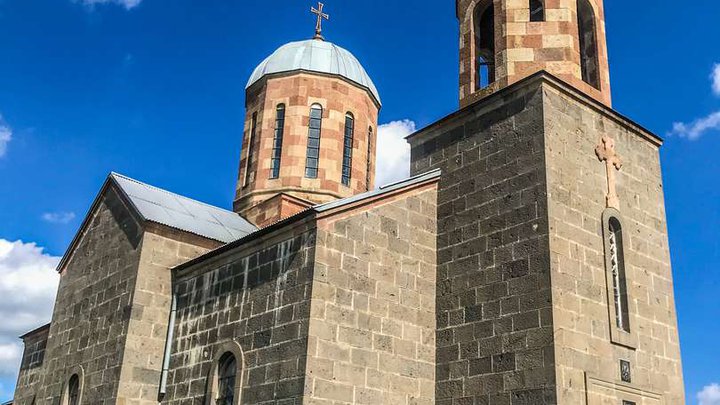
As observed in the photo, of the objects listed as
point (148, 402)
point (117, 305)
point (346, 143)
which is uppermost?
point (346, 143)

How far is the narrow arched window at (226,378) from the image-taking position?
397 inches

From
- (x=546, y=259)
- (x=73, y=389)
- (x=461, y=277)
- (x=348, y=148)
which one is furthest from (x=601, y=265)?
(x=73, y=389)

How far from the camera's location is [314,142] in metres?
16.8

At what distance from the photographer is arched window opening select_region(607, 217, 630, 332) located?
9523 millimetres

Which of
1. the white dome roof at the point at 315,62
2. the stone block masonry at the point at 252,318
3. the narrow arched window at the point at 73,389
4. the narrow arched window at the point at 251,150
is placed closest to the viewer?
the stone block masonry at the point at 252,318

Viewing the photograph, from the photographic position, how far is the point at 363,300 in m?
9.47

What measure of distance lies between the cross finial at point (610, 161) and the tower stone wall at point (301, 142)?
732 centimetres

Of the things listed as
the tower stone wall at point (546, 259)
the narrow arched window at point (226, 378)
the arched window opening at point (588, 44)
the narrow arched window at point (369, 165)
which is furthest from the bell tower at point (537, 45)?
the narrow arched window at point (369, 165)

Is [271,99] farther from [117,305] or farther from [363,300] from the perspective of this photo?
[363,300]

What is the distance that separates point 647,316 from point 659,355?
21.8 inches

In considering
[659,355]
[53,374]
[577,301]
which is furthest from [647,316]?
[53,374]

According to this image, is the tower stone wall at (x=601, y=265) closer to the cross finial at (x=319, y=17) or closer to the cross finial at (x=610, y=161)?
the cross finial at (x=610, y=161)

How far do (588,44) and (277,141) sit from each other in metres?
8.02

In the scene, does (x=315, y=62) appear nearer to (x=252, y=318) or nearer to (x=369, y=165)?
(x=369, y=165)
